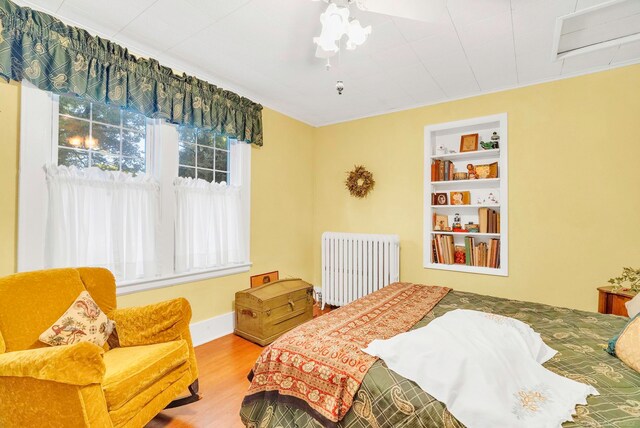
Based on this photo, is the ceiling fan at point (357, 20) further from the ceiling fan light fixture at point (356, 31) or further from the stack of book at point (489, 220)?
the stack of book at point (489, 220)

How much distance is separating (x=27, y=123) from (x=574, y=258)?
4.39 meters

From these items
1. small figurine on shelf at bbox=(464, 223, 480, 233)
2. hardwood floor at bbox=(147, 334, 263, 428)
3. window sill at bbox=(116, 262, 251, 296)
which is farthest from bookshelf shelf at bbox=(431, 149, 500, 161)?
hardwood floor at bbox=(147, 334, 263, 428)

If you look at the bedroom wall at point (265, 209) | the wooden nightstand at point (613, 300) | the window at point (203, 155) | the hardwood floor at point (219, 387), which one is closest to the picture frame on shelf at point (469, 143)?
the wooden nightstand at point (613, 300)

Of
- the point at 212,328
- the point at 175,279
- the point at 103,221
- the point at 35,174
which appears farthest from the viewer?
the point at 212,328

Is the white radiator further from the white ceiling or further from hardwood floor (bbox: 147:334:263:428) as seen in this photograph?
the white ceiling

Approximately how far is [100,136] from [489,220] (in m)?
3.64

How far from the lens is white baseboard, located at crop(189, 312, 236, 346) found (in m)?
2.78

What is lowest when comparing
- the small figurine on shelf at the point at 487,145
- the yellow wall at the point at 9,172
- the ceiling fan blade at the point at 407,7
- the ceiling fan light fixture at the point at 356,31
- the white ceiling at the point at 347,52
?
the yellow wall at the point at 9,172

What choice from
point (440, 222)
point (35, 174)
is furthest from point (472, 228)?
point (35, 174)

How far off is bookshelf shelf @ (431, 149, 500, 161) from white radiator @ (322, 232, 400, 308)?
1086mm

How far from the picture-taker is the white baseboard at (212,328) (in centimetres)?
278

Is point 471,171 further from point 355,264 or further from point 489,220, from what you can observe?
point 355,264

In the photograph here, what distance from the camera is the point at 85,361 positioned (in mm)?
1222

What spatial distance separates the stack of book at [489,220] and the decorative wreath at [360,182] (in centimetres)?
131
